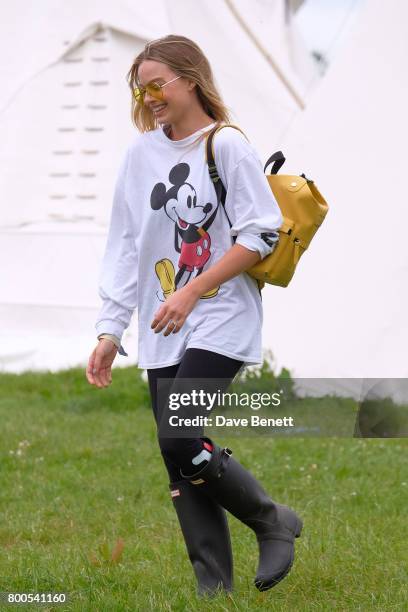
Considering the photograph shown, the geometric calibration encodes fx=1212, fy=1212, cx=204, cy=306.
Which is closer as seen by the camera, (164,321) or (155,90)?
(164,321)

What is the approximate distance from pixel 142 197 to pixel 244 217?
33 centimetres

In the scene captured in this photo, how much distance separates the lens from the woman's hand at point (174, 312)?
2.89 meters

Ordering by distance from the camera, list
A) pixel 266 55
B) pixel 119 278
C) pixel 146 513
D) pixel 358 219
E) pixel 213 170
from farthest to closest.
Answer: pixel 266 55 < pixel 358 219 < pixel 146 513 < pixel 119 278 < pixel 213 170

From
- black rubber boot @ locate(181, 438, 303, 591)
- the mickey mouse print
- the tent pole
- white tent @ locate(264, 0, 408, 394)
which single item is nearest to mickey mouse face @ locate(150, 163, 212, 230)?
the mickey mouse print

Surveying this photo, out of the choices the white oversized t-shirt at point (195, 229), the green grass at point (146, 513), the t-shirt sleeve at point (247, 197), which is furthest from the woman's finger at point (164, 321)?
the green grass at point (146, 513)

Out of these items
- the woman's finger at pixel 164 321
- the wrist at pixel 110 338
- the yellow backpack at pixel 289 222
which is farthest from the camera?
the wrist at pixel 110 338

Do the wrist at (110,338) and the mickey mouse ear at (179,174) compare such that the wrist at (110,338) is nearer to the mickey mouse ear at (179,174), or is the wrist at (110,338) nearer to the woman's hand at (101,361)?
the woman's hand at (101,361)

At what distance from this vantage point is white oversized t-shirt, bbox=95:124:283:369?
297 cm

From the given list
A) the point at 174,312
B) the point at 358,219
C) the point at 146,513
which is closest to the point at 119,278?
the point at 174,312

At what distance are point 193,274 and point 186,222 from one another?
0.13 metres

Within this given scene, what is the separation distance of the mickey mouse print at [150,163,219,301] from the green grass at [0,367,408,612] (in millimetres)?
826

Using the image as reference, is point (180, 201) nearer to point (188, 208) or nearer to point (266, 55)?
point (188, 208)

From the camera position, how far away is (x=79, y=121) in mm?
9383

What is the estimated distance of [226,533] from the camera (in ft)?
10.5
